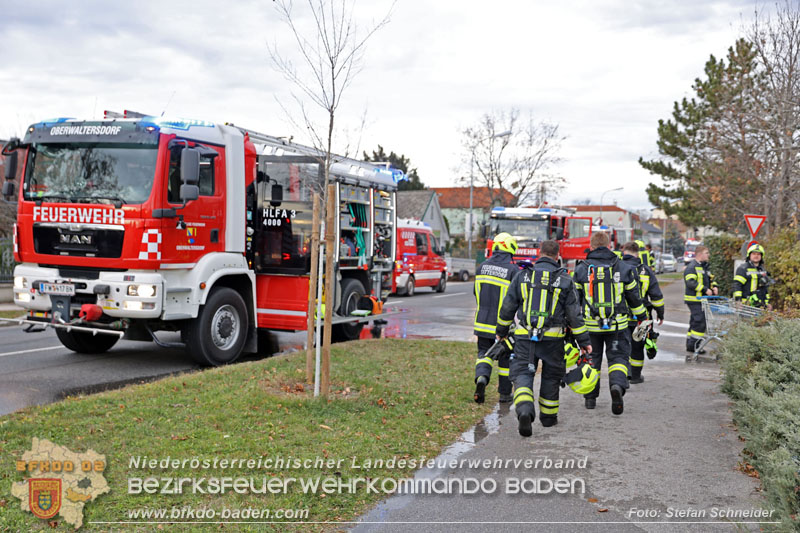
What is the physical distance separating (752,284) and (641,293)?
370cm

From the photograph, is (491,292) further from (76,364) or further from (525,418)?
(76,364)

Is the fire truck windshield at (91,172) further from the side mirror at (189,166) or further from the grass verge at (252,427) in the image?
the grass verge at (252,427)

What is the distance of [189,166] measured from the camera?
8484 millimetres

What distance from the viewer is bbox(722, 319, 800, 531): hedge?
3609 millimetres

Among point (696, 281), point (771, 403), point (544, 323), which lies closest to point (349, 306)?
point (696, 281)

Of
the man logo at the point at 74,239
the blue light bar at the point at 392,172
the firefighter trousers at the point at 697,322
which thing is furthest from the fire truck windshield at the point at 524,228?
the man logo at the point at 74,239

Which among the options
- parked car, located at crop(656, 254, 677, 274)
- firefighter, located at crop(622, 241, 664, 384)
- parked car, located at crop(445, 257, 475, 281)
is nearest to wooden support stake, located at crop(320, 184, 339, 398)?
firefighter, located at crop(622, 241, 664, 384)

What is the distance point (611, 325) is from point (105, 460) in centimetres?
531

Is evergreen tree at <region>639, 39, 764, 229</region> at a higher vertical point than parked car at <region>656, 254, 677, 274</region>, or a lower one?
higher

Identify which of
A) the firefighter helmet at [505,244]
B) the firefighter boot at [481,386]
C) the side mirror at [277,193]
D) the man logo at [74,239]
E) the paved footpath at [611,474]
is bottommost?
the paved footpath at [611,474]

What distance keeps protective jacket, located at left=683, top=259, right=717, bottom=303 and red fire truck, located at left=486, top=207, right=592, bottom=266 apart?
9914 mm

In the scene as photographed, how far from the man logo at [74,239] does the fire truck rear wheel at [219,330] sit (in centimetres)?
172

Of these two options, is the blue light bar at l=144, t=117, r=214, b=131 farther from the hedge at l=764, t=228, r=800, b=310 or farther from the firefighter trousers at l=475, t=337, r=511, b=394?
the hedge at l=764, t=228, r=800, b=310

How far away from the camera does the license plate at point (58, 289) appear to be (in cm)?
855
